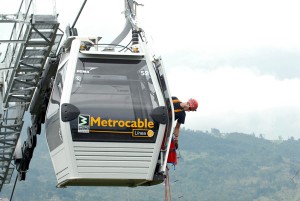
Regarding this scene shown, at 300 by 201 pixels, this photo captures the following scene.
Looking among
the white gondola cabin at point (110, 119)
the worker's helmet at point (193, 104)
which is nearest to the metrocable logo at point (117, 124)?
the white gondola cabin at point (110, 119)

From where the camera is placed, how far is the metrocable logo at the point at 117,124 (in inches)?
740

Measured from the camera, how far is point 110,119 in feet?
62.3

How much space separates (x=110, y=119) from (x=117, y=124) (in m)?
0.17

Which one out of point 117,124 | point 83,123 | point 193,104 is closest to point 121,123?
point 117,124

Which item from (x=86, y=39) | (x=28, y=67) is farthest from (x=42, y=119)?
(x=86, y=39)

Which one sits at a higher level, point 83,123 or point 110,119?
point 110,119

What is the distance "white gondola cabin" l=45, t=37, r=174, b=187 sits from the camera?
18.9m

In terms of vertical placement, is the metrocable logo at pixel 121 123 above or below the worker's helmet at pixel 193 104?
below

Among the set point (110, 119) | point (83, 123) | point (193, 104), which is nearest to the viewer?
point (83, 123)

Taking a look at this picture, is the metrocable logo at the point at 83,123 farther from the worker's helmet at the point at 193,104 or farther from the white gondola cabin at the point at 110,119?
the worker's helmet at the point at 193,104

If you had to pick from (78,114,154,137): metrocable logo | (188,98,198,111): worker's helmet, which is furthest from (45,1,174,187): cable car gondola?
(188,98,198,111): worker's helmet

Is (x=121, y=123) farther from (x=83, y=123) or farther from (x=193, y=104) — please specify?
(x=193, y=104)

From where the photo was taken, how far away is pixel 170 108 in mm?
19531

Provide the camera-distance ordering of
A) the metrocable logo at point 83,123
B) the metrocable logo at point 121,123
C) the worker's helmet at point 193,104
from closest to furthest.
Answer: the metrocable logo at point 83,123 → the metrocable logo at point 121,123 → the worker's helmet at point 193,104
